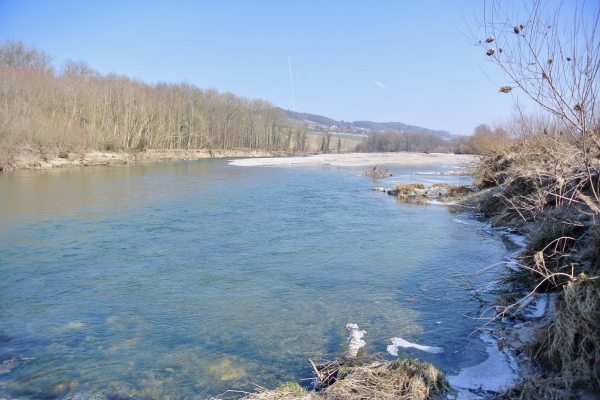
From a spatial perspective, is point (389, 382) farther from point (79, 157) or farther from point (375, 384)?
point (79, 157)

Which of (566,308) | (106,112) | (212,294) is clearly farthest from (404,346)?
(106,112)

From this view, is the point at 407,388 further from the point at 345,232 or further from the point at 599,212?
the point at 345,232

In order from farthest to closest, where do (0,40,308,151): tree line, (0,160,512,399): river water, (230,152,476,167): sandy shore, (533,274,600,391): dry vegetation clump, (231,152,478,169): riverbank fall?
(230,152,476,167): sandy shore
(231,152,478,169): riverbank
(0,40,308,151): tree line
(0,160,512,399): river water
(533,274,600,391): dry vegetation clump

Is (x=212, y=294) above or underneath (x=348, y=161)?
underneath

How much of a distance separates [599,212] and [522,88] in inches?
79.7

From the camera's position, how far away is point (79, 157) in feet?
126

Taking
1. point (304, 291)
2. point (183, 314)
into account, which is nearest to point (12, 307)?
point (183, 314)

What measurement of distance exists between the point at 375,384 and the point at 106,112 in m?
52.3

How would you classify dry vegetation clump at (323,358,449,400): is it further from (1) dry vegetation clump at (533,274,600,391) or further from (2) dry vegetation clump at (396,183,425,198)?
(2) dry vegetation clump at (396,183,425,198)

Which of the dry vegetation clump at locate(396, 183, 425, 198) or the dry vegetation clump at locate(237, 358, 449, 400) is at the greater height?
the dry vegetation clump at locate(396, 183, 425, 198)

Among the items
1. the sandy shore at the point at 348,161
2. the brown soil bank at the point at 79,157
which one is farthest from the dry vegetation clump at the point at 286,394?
the sandy shore at the point at 348,161

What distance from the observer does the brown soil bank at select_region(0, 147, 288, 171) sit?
1199 inches

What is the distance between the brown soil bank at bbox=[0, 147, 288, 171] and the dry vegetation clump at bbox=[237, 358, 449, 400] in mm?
32555

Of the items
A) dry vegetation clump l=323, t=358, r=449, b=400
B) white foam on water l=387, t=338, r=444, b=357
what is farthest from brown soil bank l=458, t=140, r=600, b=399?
white foam on water l=387, t=338, r=444, b=357
